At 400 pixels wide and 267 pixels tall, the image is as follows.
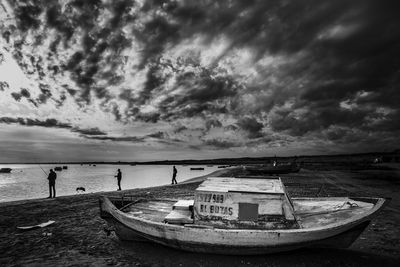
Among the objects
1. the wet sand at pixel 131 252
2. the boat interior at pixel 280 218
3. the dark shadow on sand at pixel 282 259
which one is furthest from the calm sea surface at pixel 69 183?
the dark shadow on sand at pixel 282 259

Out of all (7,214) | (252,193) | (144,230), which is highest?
(252,193)

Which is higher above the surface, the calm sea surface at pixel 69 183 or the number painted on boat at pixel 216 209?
the number painted on boat at pixel 216 209

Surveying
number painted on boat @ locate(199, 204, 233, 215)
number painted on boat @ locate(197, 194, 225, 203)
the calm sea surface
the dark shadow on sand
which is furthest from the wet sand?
the calm sea surface

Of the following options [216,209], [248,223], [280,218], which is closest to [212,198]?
[216,209]

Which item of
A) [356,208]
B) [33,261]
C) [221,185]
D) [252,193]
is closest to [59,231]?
[33,261]

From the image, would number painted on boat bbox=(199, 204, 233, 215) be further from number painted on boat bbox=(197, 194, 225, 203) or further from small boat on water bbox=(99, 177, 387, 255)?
number painted on boat bbox=(197, 194, 225, 203)

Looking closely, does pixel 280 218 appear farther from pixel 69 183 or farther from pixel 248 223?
pixel 69 183

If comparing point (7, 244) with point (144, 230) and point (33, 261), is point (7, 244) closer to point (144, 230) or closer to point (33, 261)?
point (33, 261)

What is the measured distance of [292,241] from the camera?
24.0ft

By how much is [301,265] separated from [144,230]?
17.0ft

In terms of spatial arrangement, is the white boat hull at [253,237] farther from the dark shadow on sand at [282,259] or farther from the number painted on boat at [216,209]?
the number painted on boat at [216,209]

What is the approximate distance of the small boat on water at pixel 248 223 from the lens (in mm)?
7348

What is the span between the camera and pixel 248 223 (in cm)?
802

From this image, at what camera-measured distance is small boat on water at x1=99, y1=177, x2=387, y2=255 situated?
24.1 ft
